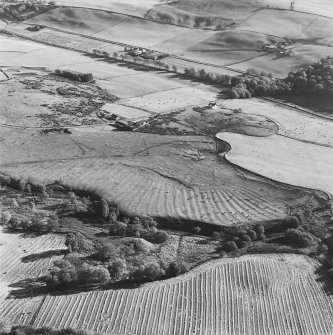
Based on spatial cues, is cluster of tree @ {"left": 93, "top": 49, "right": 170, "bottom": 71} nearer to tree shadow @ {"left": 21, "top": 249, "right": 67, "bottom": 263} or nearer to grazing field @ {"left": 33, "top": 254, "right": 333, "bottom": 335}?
tree shadow @ {"left": 21, "top": 249, "right": 67, "bottom": 263}

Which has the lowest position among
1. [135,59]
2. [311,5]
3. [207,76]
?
[207,76]

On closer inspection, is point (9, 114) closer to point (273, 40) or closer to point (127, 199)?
point (127, 199)

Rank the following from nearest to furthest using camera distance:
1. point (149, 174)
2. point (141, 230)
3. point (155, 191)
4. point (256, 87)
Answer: point (141, 230) < point (155, 191) < point (149, 174) < point (256, 87)

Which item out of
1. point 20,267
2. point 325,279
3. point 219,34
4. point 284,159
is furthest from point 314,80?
point 20,267

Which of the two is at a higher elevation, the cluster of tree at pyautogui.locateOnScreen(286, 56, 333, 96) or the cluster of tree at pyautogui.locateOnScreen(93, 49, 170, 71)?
the cluster of tree at pyautogui.locateOnScreen(286, 56, 333, 96)

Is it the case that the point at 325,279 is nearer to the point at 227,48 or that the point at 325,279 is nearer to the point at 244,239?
the point at 244,239

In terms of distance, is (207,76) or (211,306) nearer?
(211,306)

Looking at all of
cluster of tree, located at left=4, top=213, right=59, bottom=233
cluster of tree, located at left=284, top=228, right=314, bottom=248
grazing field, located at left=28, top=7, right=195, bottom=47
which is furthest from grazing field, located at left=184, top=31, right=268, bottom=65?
cluster of tree, located at left=4, top=213, right=59, bottom=233
